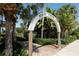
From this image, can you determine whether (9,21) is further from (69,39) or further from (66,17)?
(69,39)

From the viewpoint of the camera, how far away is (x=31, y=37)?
8.79m

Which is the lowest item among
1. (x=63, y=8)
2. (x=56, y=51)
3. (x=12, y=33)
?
(x=56, y=51)

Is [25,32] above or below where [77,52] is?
above

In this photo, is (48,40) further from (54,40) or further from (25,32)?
(25,32)

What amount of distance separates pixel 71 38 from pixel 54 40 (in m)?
0.55

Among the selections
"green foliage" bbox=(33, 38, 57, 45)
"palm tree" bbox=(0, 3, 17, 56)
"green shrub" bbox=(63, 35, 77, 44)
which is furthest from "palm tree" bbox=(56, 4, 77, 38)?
"palm tree" bbox=(0, 3, 17, 56)

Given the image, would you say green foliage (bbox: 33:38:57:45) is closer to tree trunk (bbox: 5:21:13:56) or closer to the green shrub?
the green shrub

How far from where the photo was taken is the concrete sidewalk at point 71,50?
8.64m

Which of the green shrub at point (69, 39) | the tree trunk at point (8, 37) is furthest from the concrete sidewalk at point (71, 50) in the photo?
the tree trunk at point (8, 37)

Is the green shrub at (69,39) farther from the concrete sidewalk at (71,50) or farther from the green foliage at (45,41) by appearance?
the green foliage at (45,41)

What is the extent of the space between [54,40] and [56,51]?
36cm

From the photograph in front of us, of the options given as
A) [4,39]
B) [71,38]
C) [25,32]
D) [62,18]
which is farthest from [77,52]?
[4,39]

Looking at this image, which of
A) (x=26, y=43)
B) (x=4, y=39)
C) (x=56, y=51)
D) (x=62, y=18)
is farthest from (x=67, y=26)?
(x=4, y=39)

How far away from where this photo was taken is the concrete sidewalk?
8641 mm
